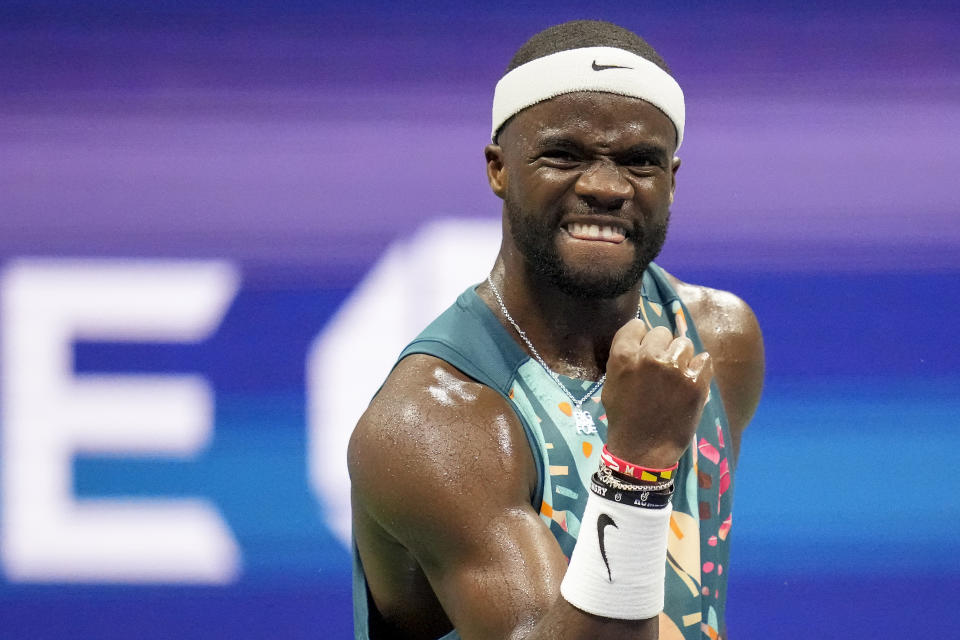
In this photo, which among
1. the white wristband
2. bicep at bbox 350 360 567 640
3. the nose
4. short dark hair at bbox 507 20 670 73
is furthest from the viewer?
short dark hair at bbox 507 20 670 73

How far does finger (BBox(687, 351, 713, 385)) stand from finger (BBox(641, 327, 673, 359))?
0.12ft

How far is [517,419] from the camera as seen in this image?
172 cm

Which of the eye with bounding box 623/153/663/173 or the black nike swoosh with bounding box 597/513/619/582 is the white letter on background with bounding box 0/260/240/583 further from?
the black nike swoosh with bounding box 597/513/619/582

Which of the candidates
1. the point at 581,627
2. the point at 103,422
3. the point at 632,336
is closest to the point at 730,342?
the point at 632,336

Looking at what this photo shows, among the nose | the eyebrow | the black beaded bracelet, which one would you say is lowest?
the black beaded bracelet

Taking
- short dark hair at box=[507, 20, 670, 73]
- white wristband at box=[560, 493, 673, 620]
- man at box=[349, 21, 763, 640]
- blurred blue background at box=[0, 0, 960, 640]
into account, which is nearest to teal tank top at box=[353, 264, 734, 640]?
man at box=[349, 21, 763, 640]

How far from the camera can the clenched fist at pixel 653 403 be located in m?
1.45

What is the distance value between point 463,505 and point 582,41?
2.25ft

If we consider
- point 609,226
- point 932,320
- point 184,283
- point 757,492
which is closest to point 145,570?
point 184,283

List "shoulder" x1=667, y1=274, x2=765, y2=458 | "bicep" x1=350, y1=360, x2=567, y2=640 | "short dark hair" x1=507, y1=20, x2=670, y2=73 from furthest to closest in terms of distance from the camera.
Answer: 1. "shoulder" x1=667, y1=274, x2=765, y2=458
2. "short dark hair" x1=507, y1=20, x2=670, y2=73
3. "bicep" x1=350, y1=360, x2=567, y2=640

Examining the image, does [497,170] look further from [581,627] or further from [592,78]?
[581,627]

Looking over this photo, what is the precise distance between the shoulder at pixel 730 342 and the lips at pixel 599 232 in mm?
398

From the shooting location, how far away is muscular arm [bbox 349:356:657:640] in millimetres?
1516

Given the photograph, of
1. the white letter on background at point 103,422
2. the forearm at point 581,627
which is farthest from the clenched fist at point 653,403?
the white letter on background at point 103,422
